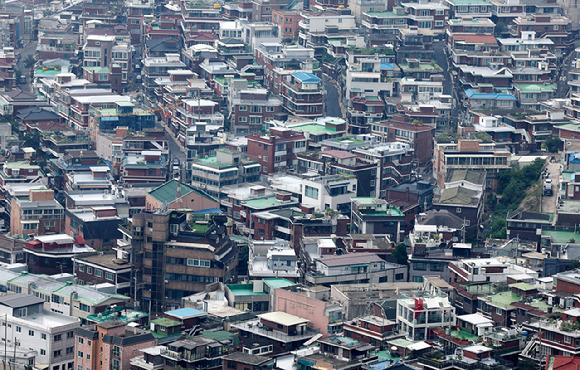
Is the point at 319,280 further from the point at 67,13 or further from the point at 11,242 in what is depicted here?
the point at 67,13

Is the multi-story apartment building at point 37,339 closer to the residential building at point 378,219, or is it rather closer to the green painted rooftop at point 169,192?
the green painted rooftop at point 169,192

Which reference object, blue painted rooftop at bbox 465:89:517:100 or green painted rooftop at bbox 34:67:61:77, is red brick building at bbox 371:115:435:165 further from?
green painted rooftop at bbox 34:67:61:77

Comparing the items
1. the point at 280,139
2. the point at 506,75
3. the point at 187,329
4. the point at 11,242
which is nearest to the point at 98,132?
the point at 280,139

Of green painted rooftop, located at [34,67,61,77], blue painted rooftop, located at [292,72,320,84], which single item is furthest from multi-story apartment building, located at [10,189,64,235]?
green painted rooftop, located at [34,67,61,77]

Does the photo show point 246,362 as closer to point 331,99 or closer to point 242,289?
point 242,289

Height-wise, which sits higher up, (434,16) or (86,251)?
(434,16)

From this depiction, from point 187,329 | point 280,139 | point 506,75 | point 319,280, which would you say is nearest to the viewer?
point 187,329
